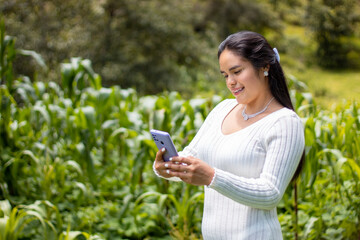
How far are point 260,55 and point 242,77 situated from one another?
0.08m

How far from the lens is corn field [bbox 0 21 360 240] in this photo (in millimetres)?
2131

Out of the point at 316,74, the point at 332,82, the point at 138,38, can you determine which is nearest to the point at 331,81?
the point at 332,82

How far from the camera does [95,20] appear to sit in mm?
7414

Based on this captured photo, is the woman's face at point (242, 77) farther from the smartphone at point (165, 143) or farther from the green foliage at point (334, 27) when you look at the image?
the green foliage at point (334, 27)

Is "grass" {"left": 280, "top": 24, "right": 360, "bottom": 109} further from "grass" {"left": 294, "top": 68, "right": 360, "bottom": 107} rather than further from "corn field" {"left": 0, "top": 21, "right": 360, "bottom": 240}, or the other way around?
"corn field" {"left": 0, "top": 21, "right": 360, "bottom": 240}

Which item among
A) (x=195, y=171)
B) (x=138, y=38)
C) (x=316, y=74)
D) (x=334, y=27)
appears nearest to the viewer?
(x=195, y=171)

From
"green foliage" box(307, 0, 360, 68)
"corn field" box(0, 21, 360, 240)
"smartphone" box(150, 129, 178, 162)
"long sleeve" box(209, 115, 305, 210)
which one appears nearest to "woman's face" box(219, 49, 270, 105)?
"long sleeve" box(209, 115, 305, 210)

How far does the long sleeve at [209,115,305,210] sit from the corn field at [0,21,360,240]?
3.00 ft

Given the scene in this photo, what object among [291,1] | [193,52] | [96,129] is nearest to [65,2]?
[193,52]

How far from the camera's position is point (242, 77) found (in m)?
1.17

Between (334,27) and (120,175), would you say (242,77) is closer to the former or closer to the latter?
(120,175)

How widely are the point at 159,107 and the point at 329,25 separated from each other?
500 cm

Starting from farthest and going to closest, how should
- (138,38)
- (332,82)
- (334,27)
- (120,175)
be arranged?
(332,82) → (138,38) → (334,27) → (120,175)

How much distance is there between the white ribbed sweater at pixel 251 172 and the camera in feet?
3.56
